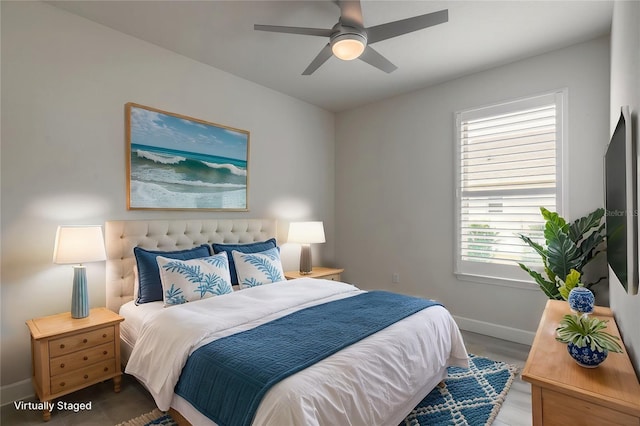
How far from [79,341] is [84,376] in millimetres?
251

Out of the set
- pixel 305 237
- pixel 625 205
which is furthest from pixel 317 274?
pixel 625 205

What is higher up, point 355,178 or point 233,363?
point 355,178

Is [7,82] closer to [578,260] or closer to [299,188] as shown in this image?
[299,188]

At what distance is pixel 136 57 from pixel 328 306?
9.07 feet

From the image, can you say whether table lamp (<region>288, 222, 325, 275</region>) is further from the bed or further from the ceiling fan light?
the ceiling fan light

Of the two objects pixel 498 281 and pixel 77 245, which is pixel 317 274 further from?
pixel 77 245

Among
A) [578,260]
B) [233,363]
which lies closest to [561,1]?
[578,260]

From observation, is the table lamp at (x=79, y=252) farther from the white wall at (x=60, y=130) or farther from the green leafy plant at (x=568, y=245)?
the green leafy plant at (x=568, y=245)

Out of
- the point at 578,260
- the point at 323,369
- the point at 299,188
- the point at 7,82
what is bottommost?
the point at 323,369

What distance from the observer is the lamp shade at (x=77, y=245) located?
7.47 ft

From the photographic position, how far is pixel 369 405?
1.62 meters

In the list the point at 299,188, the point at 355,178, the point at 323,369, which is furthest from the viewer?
the point at 355,178

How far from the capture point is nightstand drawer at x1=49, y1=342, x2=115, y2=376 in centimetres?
217

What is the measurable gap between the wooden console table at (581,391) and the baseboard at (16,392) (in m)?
3.23
